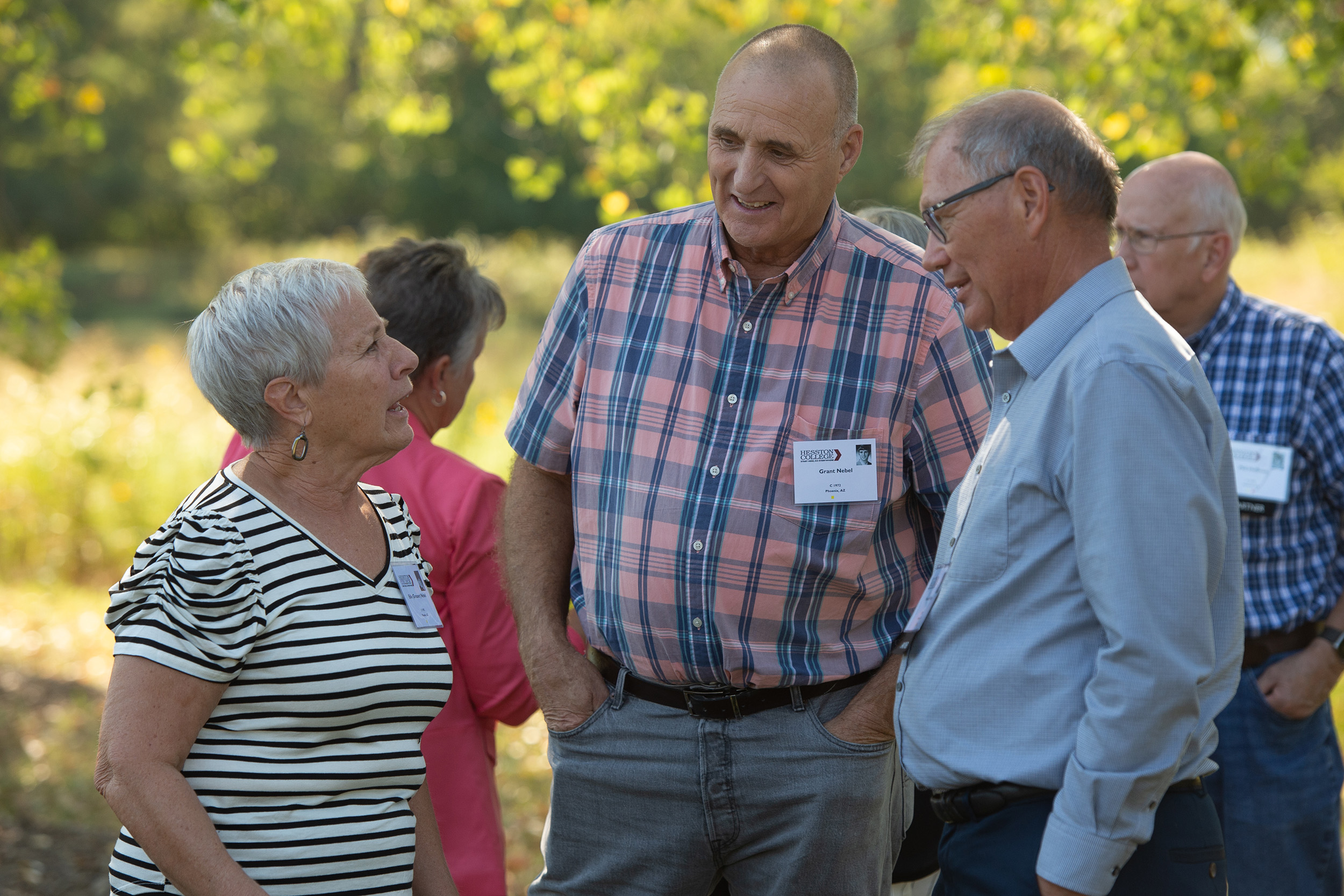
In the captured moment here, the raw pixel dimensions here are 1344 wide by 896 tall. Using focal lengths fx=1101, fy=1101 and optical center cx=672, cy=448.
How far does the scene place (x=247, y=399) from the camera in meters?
1.93

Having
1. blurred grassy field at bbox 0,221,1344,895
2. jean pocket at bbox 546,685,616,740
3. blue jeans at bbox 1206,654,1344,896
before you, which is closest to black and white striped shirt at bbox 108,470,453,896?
jean pocket at bbox 546,685,616,740

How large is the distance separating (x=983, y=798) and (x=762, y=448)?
0.81 meters

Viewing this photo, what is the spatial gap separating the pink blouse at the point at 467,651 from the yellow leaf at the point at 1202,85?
4.79 metres

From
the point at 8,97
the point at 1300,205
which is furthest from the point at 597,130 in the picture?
the point at 1300,205

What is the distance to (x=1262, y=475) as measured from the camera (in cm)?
288

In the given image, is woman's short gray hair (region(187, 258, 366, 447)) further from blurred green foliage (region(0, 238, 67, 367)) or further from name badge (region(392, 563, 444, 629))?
blurred green foliage (region(0, 238, 67, 367))

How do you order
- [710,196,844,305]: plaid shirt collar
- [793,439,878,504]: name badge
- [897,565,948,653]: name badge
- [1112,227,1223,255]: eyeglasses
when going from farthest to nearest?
[1112,227,1223,255]: eyeglasses → [710,196,844,305]: plaid shirt collar → [793,439,878,504]: name badge → [897,565,948,653]: name badge

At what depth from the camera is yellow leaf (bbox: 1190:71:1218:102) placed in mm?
5684

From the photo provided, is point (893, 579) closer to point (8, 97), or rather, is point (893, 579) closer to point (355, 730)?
point (355, 730)

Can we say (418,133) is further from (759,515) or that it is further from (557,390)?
(759,515)

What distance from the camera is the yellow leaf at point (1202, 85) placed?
5684mm

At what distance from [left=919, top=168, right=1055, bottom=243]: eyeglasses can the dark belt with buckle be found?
5.66 ft

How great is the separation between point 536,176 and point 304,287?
4787mm

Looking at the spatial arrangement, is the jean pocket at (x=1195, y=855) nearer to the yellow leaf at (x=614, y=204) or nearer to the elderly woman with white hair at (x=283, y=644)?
the elderly woman with white hair at (x=283, y=644)
